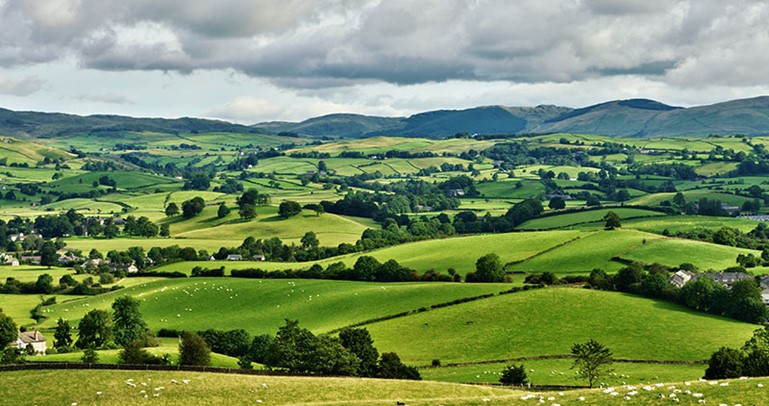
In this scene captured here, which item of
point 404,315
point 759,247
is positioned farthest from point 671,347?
point 759,247

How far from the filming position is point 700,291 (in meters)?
108

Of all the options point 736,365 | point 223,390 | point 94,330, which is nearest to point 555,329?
point 736,365

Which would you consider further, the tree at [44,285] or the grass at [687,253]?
the tree at [44,285]

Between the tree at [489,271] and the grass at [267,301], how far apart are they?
7.65 meters

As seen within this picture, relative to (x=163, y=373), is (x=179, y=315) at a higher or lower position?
lower

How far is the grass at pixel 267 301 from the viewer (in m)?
117

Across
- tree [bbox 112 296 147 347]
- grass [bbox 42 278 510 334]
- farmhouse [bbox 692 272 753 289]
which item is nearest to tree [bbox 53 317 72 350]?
tree [bbox 112 296 147 347]

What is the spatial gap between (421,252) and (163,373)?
107783mm

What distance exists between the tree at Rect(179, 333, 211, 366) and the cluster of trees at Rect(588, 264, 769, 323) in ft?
198

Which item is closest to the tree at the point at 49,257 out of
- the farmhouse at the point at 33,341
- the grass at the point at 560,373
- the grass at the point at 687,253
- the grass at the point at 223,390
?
the farmhouse at the point at 33,341

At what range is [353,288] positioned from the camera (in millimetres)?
131375

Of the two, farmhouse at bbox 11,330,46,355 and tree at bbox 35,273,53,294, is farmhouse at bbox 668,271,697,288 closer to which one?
farmhouse at bbox 11,330,46,355

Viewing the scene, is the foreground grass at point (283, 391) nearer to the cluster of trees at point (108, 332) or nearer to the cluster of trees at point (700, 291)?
the cluster of trees at point (108, 332)

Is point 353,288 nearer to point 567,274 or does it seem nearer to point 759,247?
point 567,274
